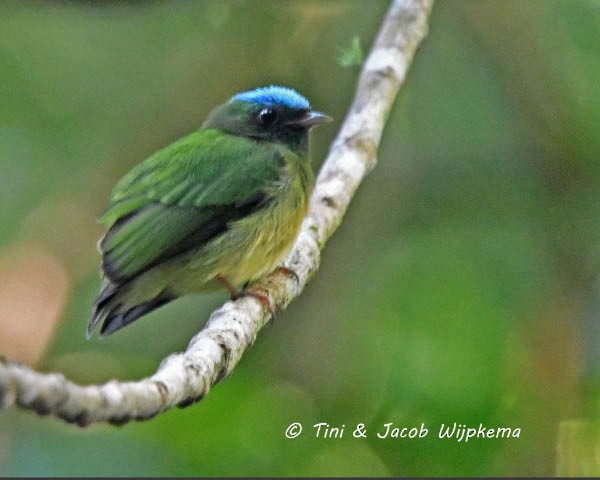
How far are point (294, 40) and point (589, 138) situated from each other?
1.91 m

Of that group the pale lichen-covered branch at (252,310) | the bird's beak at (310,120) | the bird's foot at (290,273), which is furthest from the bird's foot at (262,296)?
the bird's beak at (310,120)

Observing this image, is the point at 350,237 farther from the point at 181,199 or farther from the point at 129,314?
the point at 129,314

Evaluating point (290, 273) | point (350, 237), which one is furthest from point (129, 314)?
point (350, 237)

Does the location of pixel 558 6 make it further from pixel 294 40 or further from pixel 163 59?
pixel 163 59

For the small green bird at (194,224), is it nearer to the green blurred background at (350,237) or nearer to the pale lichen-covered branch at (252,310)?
the pale lichen-covered branch at (252,310)

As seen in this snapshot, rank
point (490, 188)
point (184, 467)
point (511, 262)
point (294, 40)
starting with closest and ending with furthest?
point (184, 467)
point (511, 262)
point (490, 188)
point (294, 40)

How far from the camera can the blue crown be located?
15.2 ft

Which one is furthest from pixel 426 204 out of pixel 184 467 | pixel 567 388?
pixel 184 467

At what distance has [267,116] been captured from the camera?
4.62 meters

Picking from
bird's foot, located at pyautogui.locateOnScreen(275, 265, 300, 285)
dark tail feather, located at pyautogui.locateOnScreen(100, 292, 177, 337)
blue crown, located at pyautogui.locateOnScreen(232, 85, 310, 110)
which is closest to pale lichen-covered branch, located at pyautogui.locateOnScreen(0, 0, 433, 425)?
bird's foot, located at pyautogui.locateOnScreen(275, 265, 300, 285)

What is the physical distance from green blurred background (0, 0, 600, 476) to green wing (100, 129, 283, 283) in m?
0.65

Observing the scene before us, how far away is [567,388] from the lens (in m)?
4.31

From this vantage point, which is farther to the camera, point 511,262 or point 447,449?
point 511,262

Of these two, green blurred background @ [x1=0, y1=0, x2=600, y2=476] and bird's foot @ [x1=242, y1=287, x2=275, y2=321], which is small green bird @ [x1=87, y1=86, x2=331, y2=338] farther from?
green blurred background @ [x1=0, y1=0, x2=600, y2=476]
